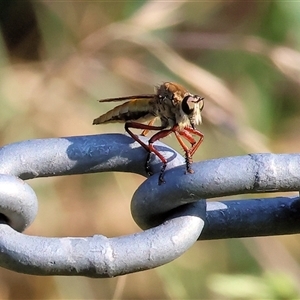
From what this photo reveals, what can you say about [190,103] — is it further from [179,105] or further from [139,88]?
[139,88]

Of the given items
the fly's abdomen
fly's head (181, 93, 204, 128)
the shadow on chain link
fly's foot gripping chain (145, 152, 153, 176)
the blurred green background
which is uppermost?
the blurred green background

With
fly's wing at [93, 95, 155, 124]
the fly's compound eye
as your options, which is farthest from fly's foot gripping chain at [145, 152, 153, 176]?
fly's wing at [93, 95, 155, 124]

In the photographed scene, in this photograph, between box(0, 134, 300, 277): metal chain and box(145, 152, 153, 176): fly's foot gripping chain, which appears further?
box(145, 152, 153, 176): fly's foot gripping chain

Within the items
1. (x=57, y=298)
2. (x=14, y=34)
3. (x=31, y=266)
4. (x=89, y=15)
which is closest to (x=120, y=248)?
(x=31, y=266)

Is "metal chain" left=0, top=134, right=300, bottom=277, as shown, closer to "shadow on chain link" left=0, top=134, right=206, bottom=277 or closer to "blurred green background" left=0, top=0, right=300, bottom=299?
"shadow on chain link" left=0, top=134, right=206, bottom=277

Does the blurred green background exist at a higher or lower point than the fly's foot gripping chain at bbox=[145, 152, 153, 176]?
higher

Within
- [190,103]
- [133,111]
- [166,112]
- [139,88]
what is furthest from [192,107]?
[139,88]
